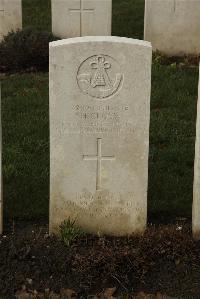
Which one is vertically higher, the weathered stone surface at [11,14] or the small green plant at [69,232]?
the weathered stone surface at [11,14]

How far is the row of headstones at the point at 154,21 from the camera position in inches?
450

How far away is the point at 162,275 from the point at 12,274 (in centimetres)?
116

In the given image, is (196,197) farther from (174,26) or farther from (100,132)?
(174,26)

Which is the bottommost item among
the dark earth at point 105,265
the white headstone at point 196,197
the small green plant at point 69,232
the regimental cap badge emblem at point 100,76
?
the dark earth at point 105,265

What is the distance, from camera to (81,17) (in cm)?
1163

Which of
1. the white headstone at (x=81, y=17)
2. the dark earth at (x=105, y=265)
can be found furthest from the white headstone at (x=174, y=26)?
the dark earth at (x=105, y=265)

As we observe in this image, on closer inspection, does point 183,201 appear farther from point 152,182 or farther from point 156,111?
point 156,111

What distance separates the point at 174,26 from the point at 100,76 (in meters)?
6.28

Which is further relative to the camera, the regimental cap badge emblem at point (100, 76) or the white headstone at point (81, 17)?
the white headstone at point (81, 17)

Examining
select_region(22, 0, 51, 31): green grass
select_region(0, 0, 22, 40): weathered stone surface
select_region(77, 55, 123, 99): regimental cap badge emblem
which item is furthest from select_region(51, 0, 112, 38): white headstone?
select_region(77, 55, 123, 99): regimental cap badge emblem

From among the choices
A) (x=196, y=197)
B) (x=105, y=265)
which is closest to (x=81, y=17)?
(x=196, y=197)

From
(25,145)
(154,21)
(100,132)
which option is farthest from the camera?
(154,21)

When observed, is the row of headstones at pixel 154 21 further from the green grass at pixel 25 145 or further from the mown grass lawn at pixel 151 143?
the green grass at pixel 25 145

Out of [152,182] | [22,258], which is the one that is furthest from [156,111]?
[22,258]
